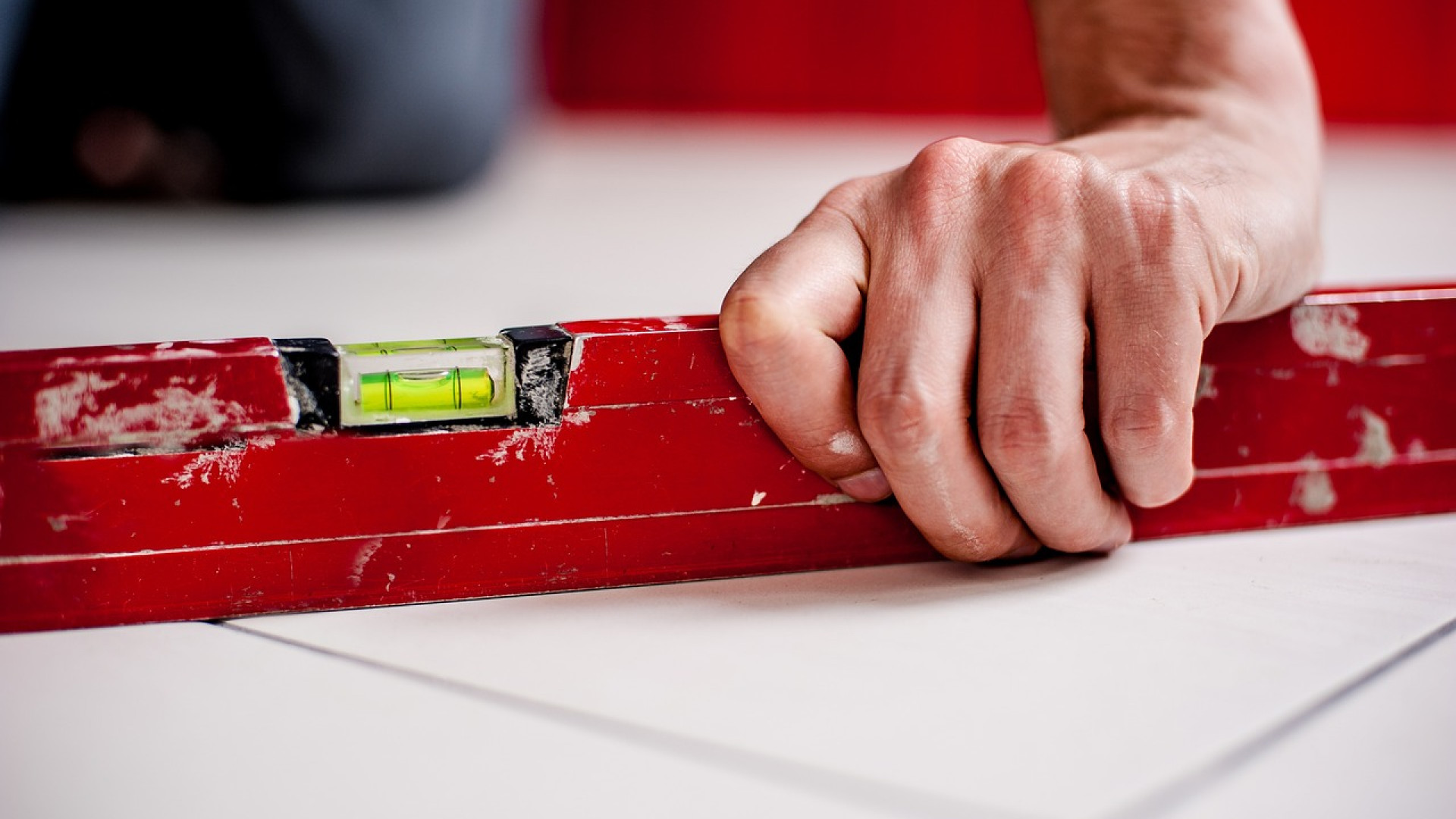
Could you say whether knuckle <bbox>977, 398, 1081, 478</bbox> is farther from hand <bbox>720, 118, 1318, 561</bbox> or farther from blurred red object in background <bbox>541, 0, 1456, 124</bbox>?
blurred red object in background <bbox>541, 0, 1456, 124</bbox>

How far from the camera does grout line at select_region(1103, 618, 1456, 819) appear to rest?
445 millimetres

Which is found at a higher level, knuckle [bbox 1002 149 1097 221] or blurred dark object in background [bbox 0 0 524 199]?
blurred dark object in background [bbox 0 0 524 199]

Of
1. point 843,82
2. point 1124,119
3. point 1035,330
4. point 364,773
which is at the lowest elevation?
point 364,773

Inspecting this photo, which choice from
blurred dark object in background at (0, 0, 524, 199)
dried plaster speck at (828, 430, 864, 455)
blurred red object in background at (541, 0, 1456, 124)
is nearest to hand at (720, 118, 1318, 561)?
dried plaster speck at (828, 430, 864, 455)

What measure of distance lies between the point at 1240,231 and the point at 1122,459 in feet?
0.53

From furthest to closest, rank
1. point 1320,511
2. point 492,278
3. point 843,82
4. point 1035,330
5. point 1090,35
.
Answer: point 843,82, point 492,278, point 1090,35, point 1320,511, point 1035,330

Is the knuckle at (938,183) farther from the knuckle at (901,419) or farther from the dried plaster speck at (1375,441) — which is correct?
the dried plaster speck at (1375,441)

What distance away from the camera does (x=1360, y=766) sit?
48 cm

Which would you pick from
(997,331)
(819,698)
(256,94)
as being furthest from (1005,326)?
(256,94)

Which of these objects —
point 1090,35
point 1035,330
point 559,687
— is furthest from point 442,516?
point 1090,35

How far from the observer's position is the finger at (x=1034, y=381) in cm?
63

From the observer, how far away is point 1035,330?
63cm

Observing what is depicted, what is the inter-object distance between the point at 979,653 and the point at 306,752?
33cm

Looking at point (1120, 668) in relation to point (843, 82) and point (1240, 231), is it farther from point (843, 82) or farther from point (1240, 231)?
point (843, 82)
